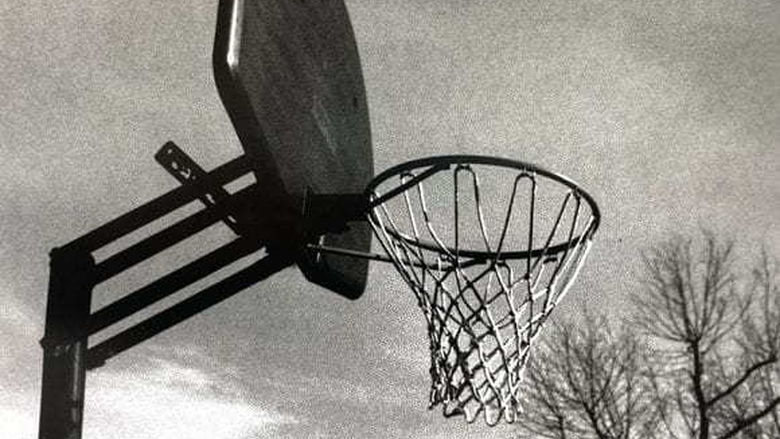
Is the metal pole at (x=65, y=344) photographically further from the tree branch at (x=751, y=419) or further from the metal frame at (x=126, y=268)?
the tree branch at (x=751, y=419)

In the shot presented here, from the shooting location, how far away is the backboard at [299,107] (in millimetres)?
2604

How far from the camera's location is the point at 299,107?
10.8ft

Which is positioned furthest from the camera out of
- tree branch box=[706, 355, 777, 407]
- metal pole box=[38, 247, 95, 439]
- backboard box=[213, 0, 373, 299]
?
tree branch box=[706, 355, 777, 407]

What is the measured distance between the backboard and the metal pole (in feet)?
2.63

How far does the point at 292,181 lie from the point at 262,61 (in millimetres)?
502

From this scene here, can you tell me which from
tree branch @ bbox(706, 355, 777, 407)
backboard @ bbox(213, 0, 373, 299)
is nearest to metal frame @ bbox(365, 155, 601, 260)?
backboard @ bbox(213, 0, 373, 299)

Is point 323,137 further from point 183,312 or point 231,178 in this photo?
point 183,312

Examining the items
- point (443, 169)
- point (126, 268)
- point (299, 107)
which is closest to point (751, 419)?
point (443, 169)

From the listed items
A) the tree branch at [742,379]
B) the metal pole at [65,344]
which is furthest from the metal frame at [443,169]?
the tree branch at [742,379]

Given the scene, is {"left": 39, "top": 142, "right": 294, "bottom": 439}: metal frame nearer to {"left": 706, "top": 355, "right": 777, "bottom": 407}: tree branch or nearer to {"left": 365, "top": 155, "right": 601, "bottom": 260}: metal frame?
{"left": 365, "top": 155, "right": 601, "bottom": 260}: metal frame

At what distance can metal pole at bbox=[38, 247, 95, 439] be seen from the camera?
3188 mm

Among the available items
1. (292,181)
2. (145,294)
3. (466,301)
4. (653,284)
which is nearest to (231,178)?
(292,181)

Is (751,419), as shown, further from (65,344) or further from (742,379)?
(65,344)

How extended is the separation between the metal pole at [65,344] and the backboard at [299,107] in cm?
80
